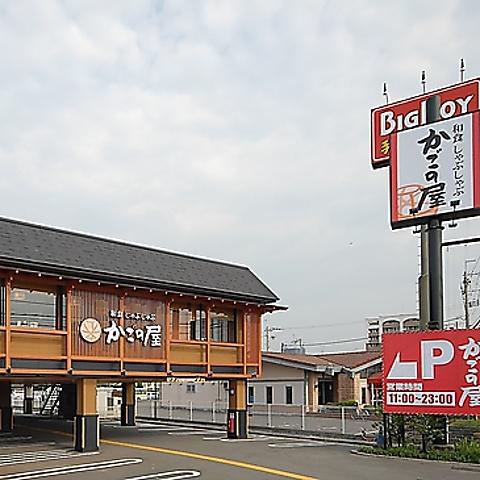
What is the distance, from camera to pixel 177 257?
24938 millimetres

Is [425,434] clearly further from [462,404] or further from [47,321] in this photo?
[47,321]

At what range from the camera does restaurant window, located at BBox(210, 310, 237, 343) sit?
80.8 feet

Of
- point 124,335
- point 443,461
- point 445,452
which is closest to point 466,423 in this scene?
point 445,452

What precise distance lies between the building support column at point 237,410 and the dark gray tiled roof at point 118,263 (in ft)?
9.42

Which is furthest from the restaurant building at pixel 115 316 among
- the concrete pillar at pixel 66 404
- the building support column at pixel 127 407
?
the concrete pillar at pixel 66 404

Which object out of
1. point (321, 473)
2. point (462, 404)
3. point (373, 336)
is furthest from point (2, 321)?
point (373, 336)

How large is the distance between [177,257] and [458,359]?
9.78 meters

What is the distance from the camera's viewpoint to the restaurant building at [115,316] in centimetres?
1928

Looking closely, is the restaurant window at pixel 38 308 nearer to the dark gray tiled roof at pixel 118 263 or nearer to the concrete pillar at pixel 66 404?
the dark gray tiled roof at pixel 118 263

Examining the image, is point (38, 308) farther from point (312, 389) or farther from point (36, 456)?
point (312, 389)

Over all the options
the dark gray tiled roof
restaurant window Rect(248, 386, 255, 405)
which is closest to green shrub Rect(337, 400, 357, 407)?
restaurant window Rect(248, 386, 255, 405)

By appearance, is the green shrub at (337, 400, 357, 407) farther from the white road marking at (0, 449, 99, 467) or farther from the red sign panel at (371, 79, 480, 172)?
the white road marking at (0, 449, 99, 467)

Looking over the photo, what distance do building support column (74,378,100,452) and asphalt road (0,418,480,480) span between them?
42 centimetres

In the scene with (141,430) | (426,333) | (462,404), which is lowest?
(141,430)
